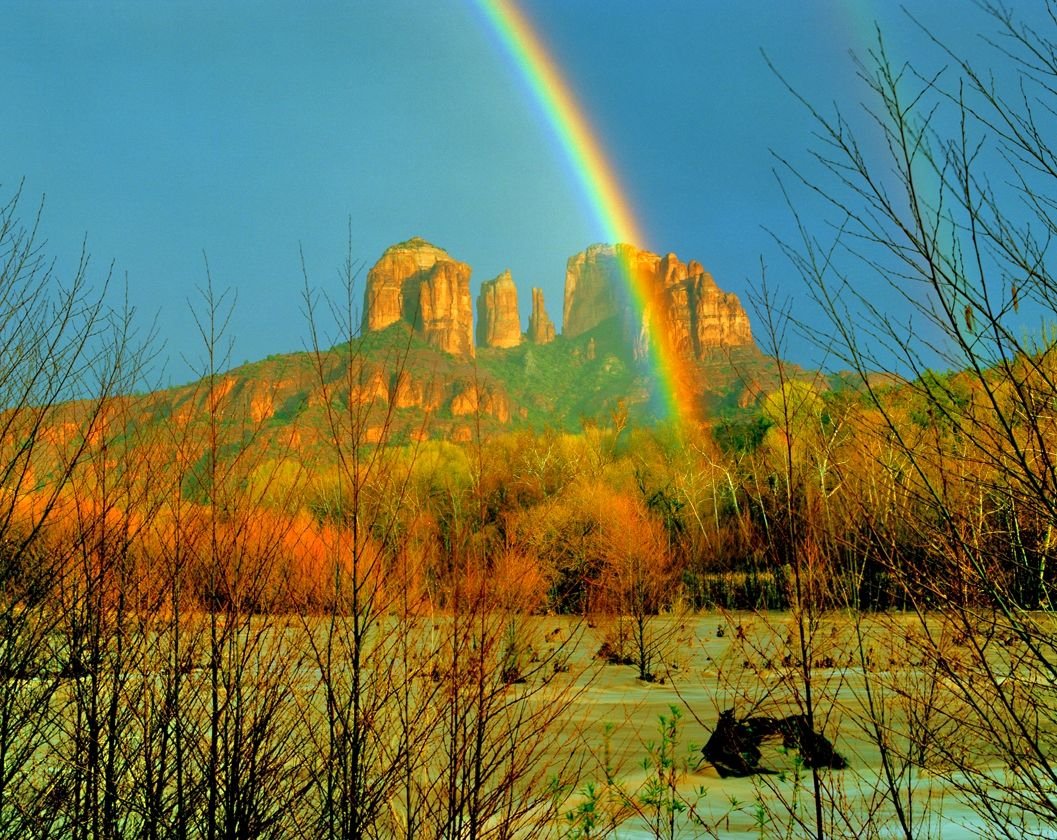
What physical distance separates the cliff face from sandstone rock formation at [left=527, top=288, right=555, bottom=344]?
12.8 ft

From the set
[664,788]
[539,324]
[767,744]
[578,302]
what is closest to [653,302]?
[539,324]

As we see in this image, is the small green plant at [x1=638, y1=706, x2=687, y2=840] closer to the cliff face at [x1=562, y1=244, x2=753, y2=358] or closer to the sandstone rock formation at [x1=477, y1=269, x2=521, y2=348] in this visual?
the cliff face at [x1=562, y1=244, x2=753, y2=358]

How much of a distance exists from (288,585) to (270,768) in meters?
1.17

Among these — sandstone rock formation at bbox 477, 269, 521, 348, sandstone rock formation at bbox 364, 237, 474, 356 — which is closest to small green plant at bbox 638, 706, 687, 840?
sandstone rock formation at bbox 364, 237, 474, 356

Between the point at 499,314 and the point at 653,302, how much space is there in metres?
28.2

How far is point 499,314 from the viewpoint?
13188cm

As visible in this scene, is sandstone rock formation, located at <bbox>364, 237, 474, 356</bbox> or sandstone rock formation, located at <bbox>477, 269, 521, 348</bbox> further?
sandstone rock formation, located at <bbox>477, 269, 521, 348</bbox>

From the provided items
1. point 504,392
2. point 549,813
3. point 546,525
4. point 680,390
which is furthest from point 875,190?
point 504,392

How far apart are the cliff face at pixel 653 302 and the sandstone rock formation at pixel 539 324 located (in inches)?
154

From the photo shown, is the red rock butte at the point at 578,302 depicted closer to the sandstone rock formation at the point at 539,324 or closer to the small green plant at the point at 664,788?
the sandstone rock formation at the point at 539,324

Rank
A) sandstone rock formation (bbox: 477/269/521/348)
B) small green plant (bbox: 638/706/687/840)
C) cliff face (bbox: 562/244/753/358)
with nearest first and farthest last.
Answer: small green plant (bbox: 638/706/687/840) → cliff face (bbox: 562/244/753/358) → sandstone rock formation (bbox: 477/269/521/348)

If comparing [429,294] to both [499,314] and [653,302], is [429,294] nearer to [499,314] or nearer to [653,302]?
[499,314]

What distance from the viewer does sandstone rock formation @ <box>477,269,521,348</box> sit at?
12975cm

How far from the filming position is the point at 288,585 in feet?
15.6
